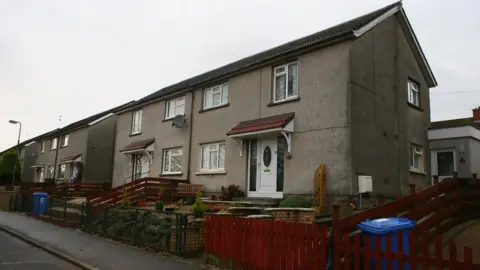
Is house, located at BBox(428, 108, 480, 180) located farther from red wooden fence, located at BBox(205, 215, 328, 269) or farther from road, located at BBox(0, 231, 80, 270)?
road, located at BBox(0, 231, 80, 270)

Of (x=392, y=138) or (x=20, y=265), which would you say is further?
(x=392, y=138)

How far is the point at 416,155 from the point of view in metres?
15.0

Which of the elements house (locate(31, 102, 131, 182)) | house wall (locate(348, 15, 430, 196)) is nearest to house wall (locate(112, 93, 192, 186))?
house (locate(31, 102, 131, 182))

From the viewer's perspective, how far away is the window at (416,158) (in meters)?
14.6

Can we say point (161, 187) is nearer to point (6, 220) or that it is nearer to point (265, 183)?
point (265, 183)

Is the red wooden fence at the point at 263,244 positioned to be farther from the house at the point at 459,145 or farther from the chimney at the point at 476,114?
the chimney at the point at 476,114

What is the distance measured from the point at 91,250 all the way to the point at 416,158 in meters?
11.8

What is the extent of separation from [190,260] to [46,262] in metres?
3.40

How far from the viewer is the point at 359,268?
5.27 m

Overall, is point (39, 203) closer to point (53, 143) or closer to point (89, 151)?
point (89, 151)

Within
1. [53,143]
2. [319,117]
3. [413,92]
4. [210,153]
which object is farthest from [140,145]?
[53,143]

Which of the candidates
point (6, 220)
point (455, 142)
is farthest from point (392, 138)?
point (6, 220)

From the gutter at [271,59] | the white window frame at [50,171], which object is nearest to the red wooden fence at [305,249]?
the gutter at [271,59]

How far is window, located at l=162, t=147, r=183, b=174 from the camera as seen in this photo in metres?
18.2
